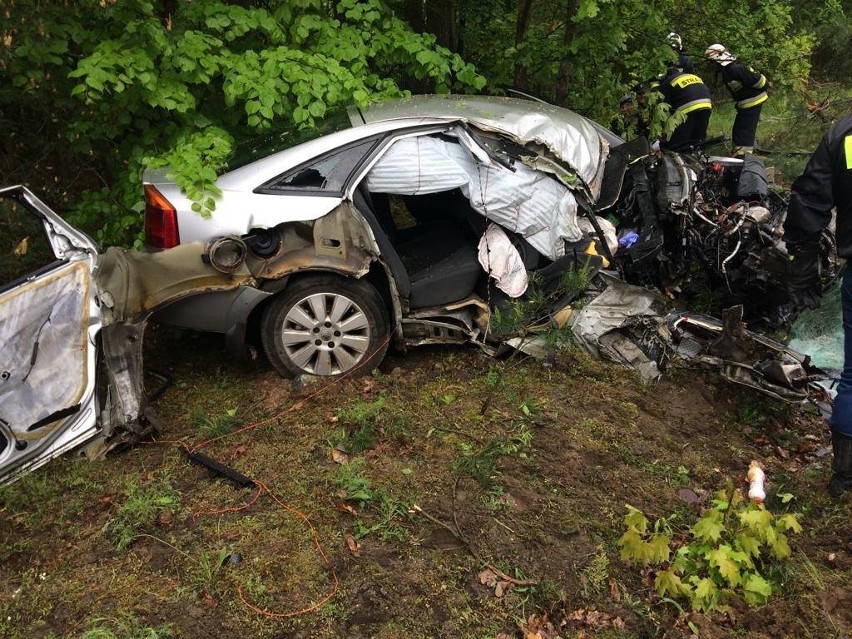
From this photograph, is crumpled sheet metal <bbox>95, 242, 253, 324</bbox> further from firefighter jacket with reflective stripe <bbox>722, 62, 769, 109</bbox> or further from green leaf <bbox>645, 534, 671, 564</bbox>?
firefighter jacket with reflective stripe <bbox>722, 62, 769, 109</bbox>

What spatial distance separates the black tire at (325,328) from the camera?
12.4ft

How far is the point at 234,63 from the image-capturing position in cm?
414

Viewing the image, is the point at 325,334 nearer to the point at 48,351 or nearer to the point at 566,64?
the point at 48,351

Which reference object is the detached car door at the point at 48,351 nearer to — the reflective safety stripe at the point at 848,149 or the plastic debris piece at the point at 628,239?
the plastic debris piece at the point at 628,239

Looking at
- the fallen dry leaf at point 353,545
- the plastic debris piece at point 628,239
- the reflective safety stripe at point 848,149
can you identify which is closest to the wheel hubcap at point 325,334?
the fallen dry leaf at point 353,545

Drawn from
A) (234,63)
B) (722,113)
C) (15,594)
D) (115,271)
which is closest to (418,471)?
(15,594)

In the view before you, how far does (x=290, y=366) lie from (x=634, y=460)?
6.91ft

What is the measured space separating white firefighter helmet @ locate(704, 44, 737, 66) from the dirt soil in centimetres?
495

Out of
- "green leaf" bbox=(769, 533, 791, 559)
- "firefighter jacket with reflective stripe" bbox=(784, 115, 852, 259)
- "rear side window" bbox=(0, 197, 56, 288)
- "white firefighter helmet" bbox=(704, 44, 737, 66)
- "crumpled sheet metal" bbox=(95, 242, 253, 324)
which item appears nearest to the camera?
"green leaf" bbox=(769, 533, 791, 559)

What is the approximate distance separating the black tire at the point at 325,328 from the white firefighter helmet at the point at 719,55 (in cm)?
572

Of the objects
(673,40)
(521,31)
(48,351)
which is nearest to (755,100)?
(673,40)

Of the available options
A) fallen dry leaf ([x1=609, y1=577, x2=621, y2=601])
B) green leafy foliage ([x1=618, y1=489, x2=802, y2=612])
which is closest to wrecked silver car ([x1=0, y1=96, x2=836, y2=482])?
green leafy foliage ([x1=618, y1=489, x2=802, y2=612])

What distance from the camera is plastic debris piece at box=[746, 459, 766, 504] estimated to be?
3033 mm

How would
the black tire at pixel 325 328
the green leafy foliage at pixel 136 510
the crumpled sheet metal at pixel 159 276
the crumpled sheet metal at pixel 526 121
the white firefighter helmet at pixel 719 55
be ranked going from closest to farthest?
the green leafy foliage at pixel 136 510, the crumpled sheet metal at pixel 159 276, the black tire at pixel 325 328, the crumpled sheet metal at pixel 526 121, the white firefighter helmet at pixel 719 55
